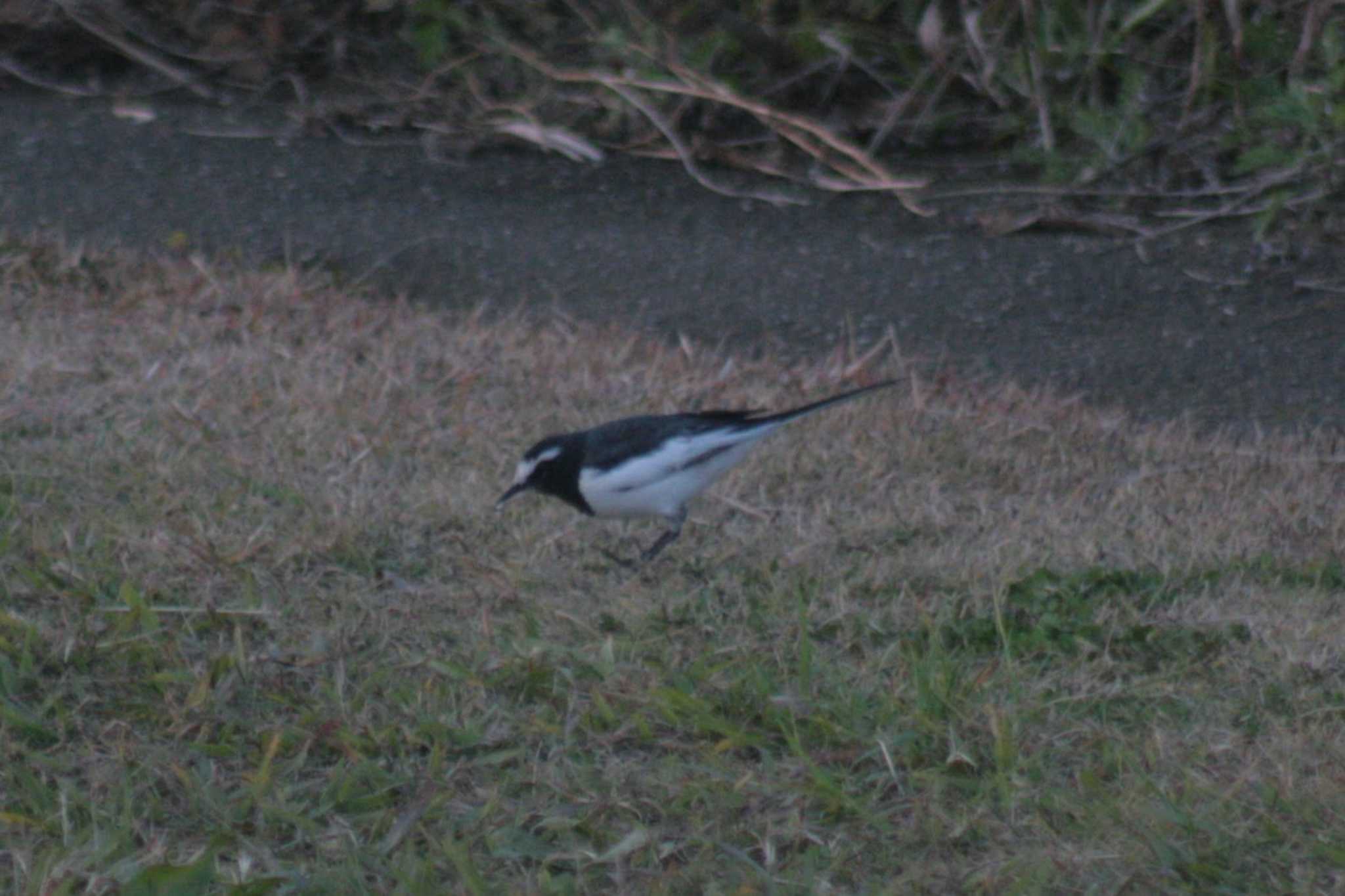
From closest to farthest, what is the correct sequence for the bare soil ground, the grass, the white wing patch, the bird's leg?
1. the grass
2. the white wing patch
3. the bird's leg
4. the bare soil ground

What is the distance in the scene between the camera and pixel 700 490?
15.4 ft

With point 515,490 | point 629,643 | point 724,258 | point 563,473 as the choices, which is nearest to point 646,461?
point 563,473

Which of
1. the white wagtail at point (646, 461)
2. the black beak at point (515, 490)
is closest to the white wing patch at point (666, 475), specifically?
the white wagtail at point (646, 461)

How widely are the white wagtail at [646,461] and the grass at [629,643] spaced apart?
0.15m

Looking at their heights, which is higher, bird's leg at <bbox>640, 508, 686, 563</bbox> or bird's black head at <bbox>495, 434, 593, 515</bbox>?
bird's black head at <bbox>495, 434, 593, 515</bbox>

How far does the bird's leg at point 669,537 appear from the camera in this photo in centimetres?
457

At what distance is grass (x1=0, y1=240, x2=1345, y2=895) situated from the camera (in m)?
3.24

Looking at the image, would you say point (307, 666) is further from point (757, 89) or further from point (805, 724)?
point (757, 89)

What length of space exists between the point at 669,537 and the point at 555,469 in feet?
1.08

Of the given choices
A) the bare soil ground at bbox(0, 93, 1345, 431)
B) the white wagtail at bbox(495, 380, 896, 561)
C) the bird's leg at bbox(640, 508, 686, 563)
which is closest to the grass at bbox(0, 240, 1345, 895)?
the bird's leg at bbox(640, 508, 686, 563)

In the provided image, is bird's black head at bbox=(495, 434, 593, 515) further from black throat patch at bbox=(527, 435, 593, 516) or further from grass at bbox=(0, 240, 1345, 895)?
grass at bbox=(0, 240, 1345, 895)

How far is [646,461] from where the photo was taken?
446cm

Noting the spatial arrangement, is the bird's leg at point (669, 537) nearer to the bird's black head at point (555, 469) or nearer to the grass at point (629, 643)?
the grass at point (629, 643)

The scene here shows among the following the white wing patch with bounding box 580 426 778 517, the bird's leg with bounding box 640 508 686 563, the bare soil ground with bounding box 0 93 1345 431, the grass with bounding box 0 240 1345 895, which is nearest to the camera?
the grass with bounding box 0 240 1345 895
